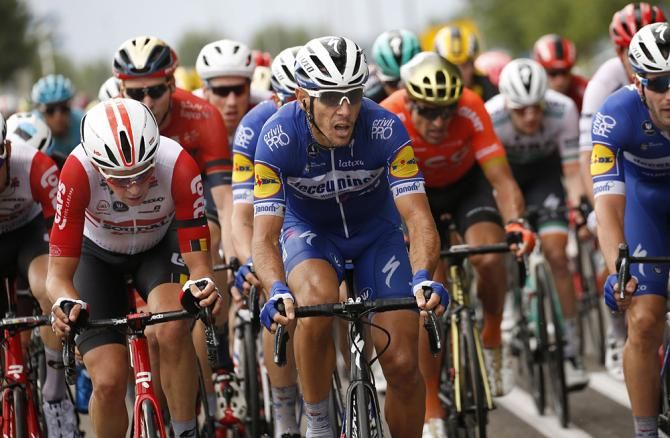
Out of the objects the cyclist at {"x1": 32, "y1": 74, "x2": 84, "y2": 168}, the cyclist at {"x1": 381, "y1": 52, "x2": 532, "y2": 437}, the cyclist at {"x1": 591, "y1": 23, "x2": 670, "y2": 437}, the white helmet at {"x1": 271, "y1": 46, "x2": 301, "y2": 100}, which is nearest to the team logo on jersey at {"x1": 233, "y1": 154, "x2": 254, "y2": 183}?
the white helmet at {"x1": 271, "y1": 46, "x2": 301, "y2": 100}

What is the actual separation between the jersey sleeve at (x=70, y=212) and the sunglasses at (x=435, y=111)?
2.31 metres

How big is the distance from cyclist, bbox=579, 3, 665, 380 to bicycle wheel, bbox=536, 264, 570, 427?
0.43 m

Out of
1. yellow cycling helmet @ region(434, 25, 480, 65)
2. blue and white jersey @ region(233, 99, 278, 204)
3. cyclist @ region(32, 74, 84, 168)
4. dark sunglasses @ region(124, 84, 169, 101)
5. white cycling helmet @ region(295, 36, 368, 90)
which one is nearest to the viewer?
white cycling helmet @ region(295, 36, 368, 90)

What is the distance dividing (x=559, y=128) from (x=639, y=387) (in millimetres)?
3853

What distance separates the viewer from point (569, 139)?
32.7 feet

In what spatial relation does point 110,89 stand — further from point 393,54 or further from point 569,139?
point 569,139

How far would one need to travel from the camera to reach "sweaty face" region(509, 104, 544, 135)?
971 centimetres

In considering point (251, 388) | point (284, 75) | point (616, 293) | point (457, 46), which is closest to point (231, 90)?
point (284, 75)

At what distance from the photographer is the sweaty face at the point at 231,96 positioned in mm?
9367

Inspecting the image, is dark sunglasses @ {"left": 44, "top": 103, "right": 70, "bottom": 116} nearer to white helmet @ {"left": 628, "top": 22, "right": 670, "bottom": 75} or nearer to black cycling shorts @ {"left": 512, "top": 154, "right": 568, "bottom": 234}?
black cycling shorts @ {"left": 512, "top": 154, "right": 568, "bottom": 234}

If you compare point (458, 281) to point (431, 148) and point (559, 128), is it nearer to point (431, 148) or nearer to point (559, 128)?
point (431, 148)

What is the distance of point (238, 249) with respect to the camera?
24.6 ft

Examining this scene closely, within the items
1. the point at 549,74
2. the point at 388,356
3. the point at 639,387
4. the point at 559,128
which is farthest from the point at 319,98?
the point at 549,74

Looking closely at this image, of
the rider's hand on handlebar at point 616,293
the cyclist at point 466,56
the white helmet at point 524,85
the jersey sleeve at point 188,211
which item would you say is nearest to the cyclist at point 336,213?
the jersey sleeve at point 188,211
